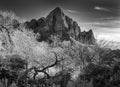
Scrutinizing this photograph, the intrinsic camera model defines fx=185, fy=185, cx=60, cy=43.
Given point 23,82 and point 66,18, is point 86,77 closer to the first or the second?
point 23,82

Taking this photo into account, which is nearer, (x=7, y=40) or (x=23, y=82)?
(x=23, y=82)

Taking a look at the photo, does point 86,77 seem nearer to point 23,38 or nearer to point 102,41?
point 23,38

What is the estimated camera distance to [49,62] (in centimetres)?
1385

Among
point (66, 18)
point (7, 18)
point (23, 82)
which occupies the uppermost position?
point (66, 18)

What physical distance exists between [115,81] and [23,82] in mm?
4852

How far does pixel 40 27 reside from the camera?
6888cm

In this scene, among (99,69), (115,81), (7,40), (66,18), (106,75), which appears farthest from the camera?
(66,18)

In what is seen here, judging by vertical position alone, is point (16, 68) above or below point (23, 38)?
below

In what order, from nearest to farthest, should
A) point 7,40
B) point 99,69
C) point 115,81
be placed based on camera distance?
point 115,81
point 99,69
point 7,40

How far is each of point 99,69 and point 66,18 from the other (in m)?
76.9

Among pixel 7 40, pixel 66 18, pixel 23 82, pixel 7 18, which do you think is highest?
pixel 66 18

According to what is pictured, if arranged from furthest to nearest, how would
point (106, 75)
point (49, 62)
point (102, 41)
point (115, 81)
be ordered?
point (102, 41) < point (49, 62) < point (106, 75) < point (115, 81)

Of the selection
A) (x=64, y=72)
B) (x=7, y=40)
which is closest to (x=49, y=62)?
(x=64, y=72)

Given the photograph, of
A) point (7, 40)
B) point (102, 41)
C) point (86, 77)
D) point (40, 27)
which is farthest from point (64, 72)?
point (40, 27)
